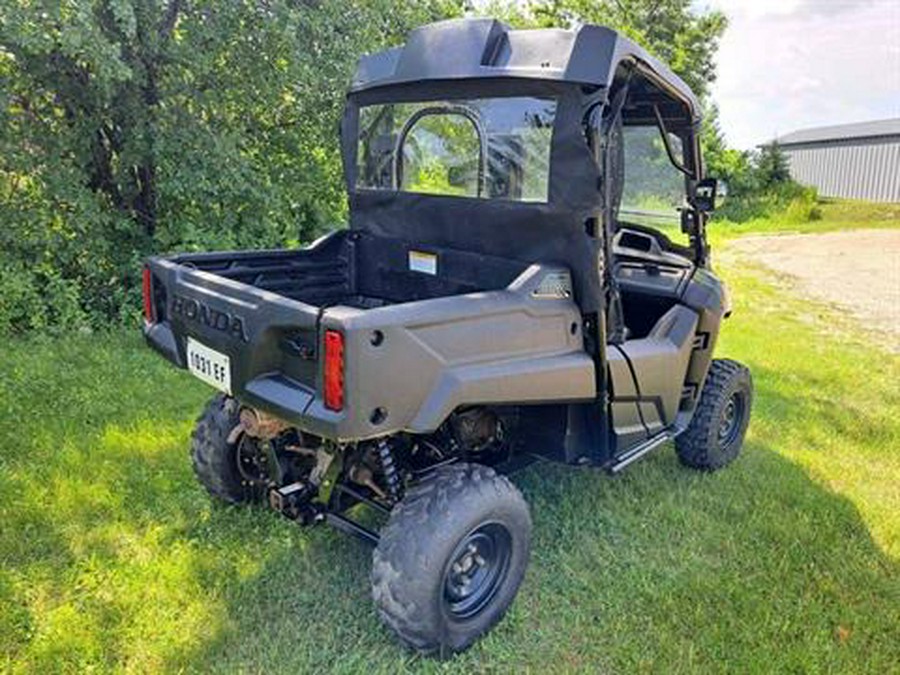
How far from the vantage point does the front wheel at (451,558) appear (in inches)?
90.7

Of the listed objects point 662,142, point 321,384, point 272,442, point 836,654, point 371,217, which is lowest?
point 836,654

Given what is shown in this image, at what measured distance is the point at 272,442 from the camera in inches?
113

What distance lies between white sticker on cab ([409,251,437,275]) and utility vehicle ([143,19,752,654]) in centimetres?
2

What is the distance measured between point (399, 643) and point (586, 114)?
1.94m

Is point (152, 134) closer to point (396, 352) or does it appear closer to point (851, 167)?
point (396, 352)

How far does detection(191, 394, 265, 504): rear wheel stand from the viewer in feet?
10.3

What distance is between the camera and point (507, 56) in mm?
2738

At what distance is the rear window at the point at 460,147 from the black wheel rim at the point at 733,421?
78.3 inches

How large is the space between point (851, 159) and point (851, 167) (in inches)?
10.4

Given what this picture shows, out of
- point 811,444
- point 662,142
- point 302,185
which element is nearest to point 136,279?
point 302,185

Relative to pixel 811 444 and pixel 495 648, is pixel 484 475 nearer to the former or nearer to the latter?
pixel 495 648

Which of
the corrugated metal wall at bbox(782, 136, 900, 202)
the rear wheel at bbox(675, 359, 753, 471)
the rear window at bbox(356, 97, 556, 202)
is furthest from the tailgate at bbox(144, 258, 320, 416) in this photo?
the corrugated metal wall at bbox(782, 136, 900, 202)

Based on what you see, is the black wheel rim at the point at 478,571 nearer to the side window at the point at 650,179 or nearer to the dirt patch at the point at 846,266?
the side window at the point at 650,179

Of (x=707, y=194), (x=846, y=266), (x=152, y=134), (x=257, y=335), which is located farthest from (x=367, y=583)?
(x=846, y=266)
